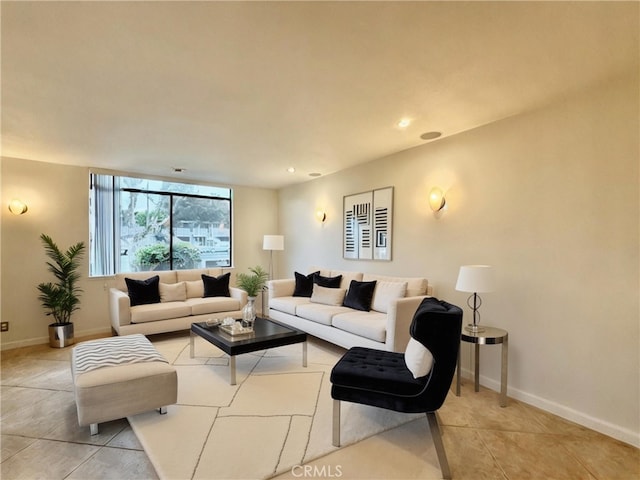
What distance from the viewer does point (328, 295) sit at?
4.65 m

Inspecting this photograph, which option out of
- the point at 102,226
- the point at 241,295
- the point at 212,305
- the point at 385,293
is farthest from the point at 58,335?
the point at 385,293

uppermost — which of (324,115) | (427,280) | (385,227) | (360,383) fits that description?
(324,115)

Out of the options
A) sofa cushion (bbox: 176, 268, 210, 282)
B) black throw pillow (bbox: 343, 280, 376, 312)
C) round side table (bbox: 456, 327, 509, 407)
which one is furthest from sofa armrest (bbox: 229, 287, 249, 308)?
round side table (bbox: 456, 327, 509, 407)

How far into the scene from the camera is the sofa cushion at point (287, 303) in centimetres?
479

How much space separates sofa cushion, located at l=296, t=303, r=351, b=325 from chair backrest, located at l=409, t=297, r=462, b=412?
2.10 meters

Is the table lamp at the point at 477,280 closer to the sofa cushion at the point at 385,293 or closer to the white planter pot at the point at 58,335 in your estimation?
the sofa cushion at the point at 385,293

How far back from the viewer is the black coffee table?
3.19 meters

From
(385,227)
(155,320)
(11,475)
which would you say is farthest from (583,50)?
(155,320)

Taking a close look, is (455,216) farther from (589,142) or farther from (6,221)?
(6,221)

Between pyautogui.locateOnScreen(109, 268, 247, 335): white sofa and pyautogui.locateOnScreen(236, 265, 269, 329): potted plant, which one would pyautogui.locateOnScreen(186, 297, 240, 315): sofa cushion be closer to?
pyautogui.locateOnScreen(109, 268, 247, 335): white sofa

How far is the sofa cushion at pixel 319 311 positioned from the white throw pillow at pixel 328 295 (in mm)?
78

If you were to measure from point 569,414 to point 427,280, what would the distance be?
170cm

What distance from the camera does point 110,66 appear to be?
2242 millimetres

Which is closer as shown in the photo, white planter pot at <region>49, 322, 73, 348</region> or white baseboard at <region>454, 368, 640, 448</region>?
white baseboard at <region>454, 368, 640, 448</region>
